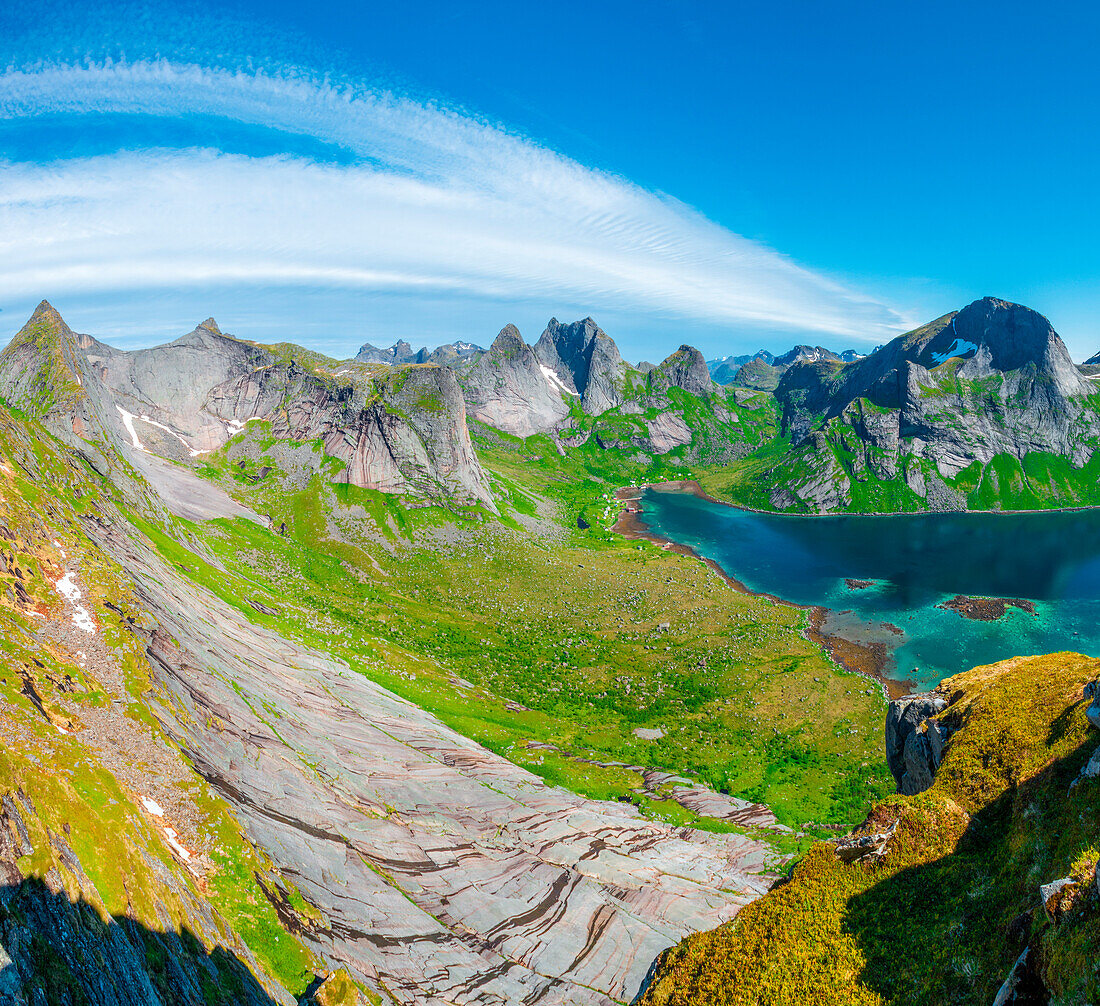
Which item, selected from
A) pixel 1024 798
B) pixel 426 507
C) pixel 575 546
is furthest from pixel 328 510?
pixel 1024 798

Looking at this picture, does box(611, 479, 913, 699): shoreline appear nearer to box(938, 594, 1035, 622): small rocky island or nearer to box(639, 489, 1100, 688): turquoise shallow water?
box(639, 489, 1100, 688): turquoise shallow water

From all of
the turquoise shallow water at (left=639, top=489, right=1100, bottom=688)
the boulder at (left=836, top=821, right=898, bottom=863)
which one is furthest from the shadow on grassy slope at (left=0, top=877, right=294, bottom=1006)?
the turquoise shallow water at (left=639, top=489, right=1100, bottom=688)

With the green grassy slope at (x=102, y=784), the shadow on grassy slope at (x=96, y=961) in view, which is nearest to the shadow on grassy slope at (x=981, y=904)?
the shadow on grassy slope at (x=96, y=961)

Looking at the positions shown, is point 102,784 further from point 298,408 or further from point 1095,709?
point 298,408

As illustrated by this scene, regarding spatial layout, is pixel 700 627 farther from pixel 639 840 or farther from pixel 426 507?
pixel 426 507

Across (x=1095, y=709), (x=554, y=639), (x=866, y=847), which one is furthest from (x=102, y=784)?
(x=554, y=639)

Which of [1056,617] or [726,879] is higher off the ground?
[1056,617]

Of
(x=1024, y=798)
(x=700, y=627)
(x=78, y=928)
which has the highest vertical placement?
(x=1024, y=798)

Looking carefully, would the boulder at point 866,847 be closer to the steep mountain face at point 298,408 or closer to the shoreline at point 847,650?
the shoreline at point 847,650
